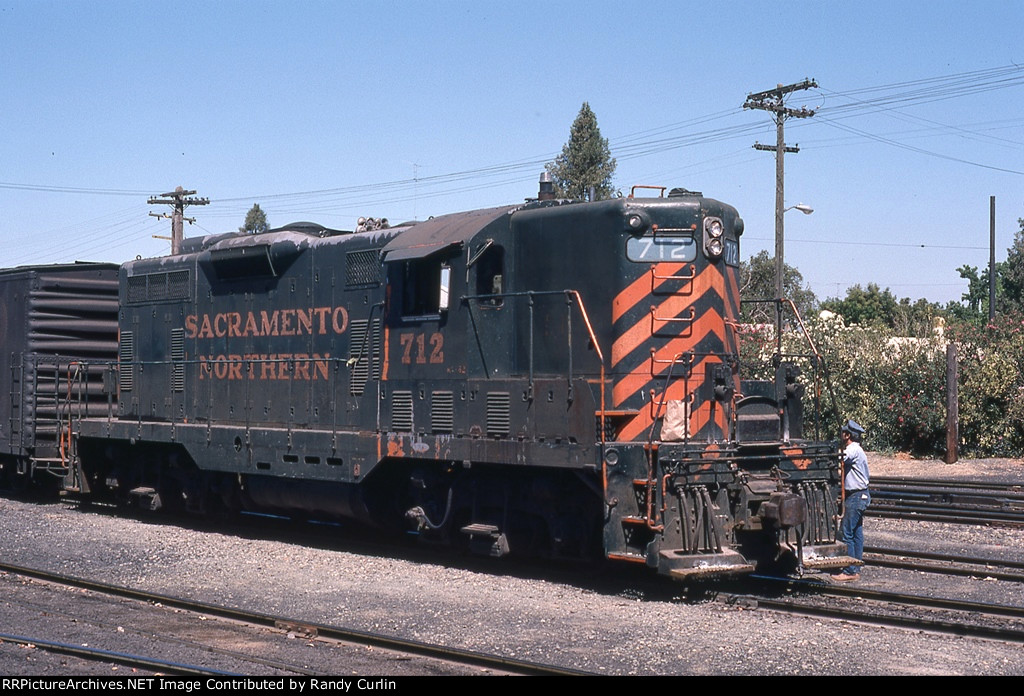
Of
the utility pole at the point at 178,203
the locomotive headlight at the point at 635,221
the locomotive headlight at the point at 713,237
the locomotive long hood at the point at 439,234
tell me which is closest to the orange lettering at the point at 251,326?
the locomotive long hood at the point at 439,234

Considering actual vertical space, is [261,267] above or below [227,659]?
above

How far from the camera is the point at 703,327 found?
33.5 feet

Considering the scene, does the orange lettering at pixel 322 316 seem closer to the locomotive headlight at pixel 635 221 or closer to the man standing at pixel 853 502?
the locomotive headlight at pixel 635 221

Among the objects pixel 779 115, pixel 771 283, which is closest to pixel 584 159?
pixel 771 283

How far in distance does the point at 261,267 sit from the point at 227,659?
7.11m

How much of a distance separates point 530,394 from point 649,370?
1120 mm

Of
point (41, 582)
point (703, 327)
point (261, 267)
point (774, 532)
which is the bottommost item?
point (41, 582)

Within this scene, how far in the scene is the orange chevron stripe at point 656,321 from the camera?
391 inches

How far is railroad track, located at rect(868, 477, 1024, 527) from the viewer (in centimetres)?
1445

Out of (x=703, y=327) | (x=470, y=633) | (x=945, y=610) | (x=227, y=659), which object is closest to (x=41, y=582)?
(x=227, y=659)

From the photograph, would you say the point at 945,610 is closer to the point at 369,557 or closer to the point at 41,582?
the point at 369,557

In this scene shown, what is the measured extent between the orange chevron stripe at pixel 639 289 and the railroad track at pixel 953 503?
22.3 feet

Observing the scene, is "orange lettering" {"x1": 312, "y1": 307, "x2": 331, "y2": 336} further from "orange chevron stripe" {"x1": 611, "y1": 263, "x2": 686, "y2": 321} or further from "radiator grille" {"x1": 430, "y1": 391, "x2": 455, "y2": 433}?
"orange chevron stripe" {"x1": 611, "y1": 263, "x2": 686, "y2": 321}
